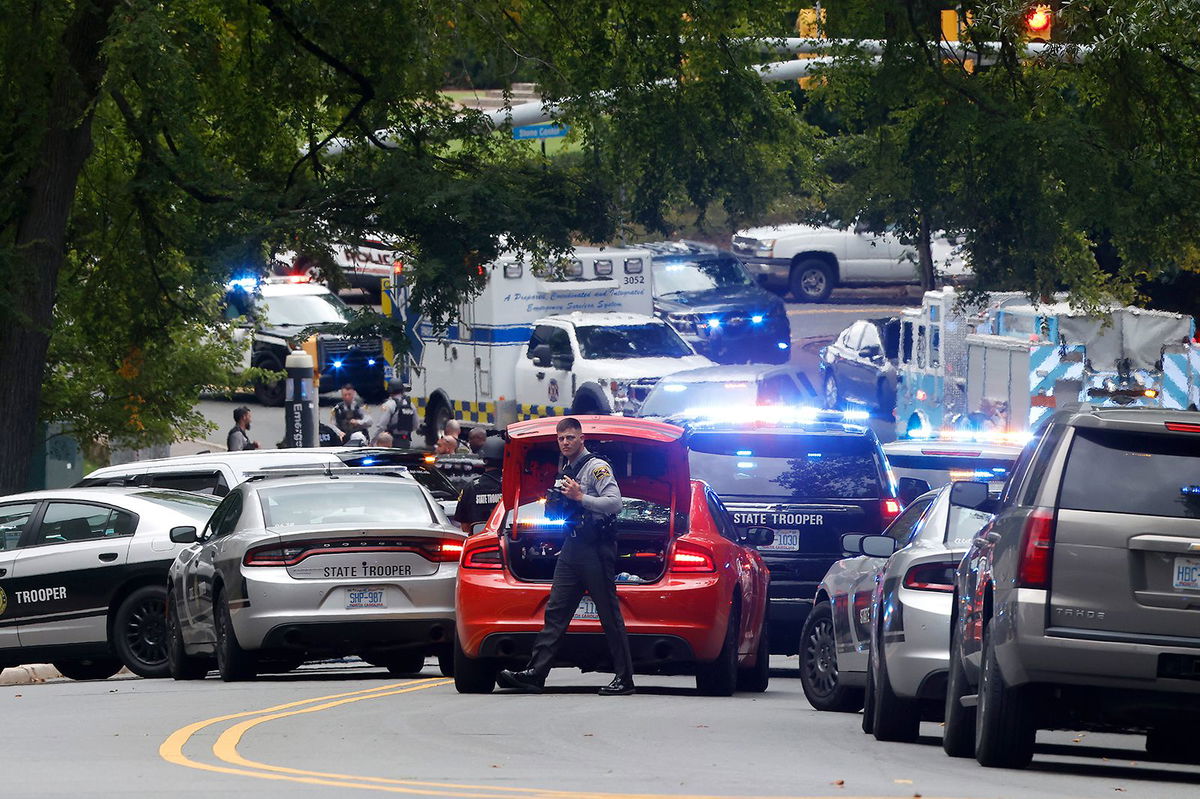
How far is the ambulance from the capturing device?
3144 cm

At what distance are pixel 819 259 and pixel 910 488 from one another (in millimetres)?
32349

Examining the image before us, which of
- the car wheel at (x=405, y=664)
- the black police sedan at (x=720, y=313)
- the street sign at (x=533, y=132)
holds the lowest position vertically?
the car wheel at (x=405, y=664)

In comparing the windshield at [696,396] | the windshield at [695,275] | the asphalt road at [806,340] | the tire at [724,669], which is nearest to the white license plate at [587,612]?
the tire at [724,669]

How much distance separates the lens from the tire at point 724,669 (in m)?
13.7

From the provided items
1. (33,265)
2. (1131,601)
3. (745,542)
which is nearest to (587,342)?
(33,265)

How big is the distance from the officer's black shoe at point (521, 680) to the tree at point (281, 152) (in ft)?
25.4

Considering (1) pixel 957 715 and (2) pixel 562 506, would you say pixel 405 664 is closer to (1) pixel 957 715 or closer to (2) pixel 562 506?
(2) pixel 562 506

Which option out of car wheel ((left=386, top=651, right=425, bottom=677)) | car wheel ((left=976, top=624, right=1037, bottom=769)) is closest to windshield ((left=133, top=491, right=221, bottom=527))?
car wheel ((left=386, top=651, right=425, bottom=677))

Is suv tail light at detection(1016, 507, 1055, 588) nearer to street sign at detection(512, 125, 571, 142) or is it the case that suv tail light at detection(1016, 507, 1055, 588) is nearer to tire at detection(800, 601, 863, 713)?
tire at detection(800, 601, 863, 713)

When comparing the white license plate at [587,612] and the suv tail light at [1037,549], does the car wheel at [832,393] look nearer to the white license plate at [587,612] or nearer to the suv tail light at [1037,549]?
the white license plate at [587,612]

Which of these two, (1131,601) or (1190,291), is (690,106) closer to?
(1131,601)

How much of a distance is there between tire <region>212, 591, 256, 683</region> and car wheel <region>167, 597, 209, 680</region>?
2.36ft

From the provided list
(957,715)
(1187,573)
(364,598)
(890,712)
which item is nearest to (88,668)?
(364,598)

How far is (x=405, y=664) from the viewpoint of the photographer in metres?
16.5
